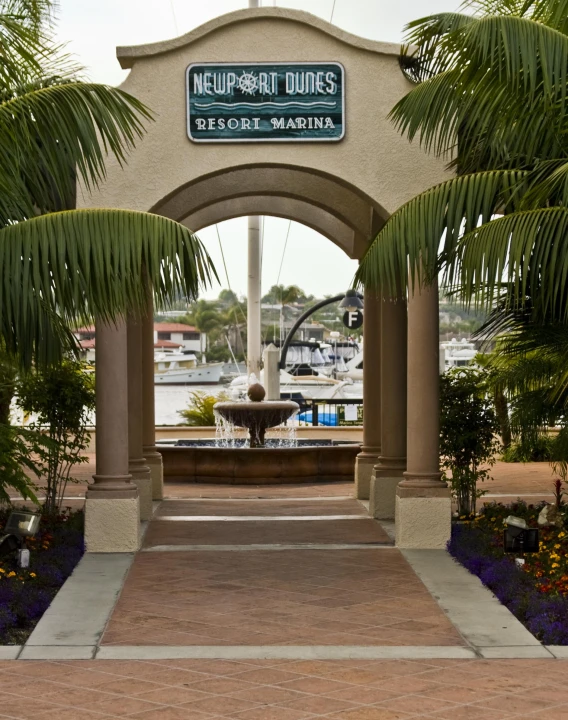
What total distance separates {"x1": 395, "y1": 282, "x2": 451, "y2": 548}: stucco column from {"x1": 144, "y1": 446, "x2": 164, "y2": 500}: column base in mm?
5381

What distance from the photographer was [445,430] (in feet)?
43.1

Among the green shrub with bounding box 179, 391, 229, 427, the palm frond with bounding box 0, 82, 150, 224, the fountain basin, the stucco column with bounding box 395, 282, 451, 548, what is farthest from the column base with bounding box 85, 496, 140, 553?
the green shrub with bounding box 179, 391, 229, 427

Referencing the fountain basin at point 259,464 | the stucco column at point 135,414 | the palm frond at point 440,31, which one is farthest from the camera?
the fountain basin at point 259,464

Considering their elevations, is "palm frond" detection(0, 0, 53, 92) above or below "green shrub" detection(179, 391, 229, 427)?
above

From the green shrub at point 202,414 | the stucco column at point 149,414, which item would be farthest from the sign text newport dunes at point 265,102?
the green shrub at point 202,414

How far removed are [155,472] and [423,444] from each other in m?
5.64

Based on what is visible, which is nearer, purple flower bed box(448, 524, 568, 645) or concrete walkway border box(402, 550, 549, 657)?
concrete walkway border box(402, 550, 549, 657)

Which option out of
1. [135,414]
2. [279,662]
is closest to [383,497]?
[135,414]

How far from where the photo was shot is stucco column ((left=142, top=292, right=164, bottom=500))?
1638cm

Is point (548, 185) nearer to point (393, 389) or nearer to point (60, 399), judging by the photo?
point (393, 389)

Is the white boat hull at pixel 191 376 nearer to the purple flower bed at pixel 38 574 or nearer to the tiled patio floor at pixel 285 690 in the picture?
the purple flower bed at pixel 38 574

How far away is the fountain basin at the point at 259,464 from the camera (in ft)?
62.8

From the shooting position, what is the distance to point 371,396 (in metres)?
16.7

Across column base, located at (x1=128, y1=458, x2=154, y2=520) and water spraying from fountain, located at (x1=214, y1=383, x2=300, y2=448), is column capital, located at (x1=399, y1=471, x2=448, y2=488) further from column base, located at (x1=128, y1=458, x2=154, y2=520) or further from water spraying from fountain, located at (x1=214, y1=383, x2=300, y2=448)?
water spraying from fountain, located at (x1=214, y1=383, x2=300, y2=448)
